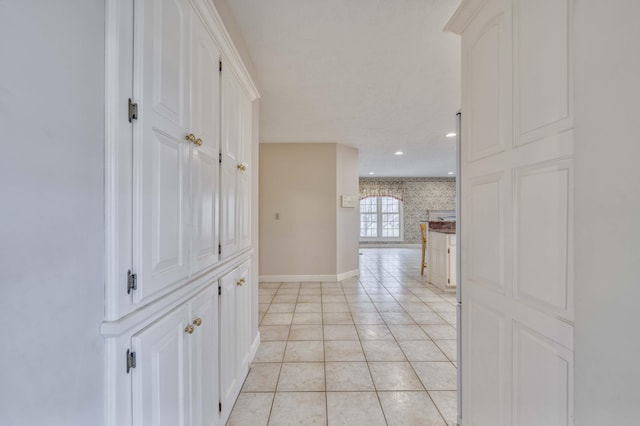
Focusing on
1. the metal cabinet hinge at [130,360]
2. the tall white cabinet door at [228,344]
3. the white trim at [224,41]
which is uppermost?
the white trim at [224,41]

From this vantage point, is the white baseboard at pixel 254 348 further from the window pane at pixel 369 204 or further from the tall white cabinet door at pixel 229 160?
the window pane at pixel 369 204

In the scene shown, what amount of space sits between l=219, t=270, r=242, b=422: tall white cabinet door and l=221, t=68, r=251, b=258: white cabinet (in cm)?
20

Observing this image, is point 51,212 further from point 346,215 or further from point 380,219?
point 380,219

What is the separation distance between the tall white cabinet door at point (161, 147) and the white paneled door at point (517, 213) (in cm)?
129

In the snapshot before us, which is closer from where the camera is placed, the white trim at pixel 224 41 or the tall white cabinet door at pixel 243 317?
the white trim at pixel 224 41

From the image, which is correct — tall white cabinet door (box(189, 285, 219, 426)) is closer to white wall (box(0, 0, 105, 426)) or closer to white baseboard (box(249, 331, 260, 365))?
white wall (box(0, 0, 105, 426))

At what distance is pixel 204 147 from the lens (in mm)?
1297

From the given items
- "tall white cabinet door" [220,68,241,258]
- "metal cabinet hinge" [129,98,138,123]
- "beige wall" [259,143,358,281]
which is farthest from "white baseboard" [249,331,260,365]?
"beige wall" [259,143,358,281]

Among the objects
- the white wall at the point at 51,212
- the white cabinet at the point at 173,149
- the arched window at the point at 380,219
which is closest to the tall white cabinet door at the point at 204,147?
the white cabinet at the point at 173,149

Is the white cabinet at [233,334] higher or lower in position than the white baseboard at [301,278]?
higher

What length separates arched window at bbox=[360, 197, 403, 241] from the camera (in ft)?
34.7

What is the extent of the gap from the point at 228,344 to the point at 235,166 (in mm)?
1087

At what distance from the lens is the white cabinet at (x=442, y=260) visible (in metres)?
4.35

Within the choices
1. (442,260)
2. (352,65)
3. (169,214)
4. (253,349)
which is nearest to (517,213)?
(169,214)
